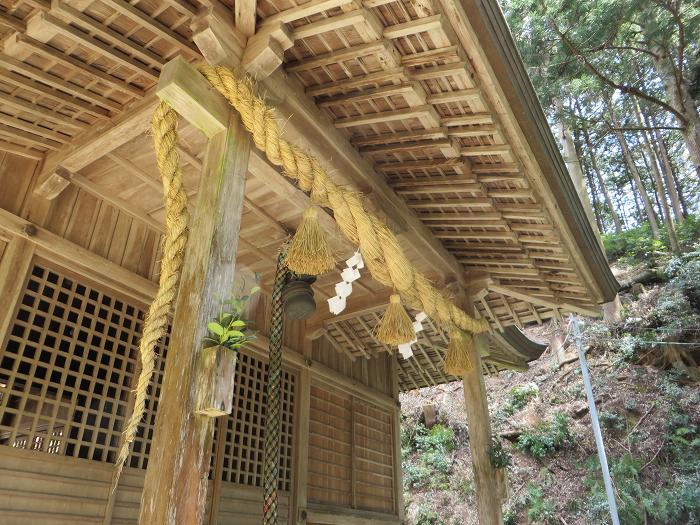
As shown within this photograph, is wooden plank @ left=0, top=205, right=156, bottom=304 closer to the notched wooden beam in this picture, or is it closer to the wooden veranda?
the wooden veranda

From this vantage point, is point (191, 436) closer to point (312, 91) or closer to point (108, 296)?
point (312, 91)

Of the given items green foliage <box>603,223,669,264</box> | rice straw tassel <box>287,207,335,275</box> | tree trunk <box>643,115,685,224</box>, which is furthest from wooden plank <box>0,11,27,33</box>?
tree trunk <box>643,115,685,224</box>

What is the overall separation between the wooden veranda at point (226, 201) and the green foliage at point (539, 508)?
24.0 ft

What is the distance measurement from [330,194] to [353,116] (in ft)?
2.80

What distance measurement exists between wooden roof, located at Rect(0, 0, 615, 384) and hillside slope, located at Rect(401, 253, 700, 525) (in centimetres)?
748

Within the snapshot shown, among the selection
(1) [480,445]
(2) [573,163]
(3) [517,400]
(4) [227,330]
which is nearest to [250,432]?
(1) [480,445]

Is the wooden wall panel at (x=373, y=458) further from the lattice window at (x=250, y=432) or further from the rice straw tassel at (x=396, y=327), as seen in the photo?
the rice straw tassel at (x=396, y=327)

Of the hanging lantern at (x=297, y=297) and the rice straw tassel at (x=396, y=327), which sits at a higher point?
the hanging lantern at (x=297, y=297)

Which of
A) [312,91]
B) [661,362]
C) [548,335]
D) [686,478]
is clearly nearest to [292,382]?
[312,91]

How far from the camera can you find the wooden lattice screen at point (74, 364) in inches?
122

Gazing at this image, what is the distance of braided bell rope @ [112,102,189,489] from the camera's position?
183cm

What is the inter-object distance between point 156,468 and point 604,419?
1250 cm

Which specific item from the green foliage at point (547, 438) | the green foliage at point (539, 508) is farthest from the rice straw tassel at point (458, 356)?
the green foliage at point (547, 438)

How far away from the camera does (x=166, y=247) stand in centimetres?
197
